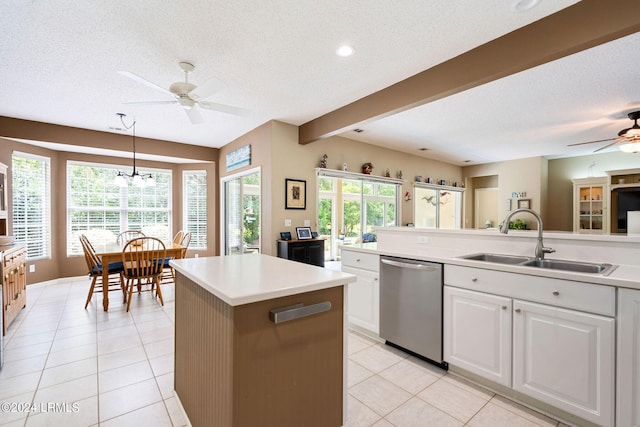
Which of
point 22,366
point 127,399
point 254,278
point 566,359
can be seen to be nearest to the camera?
point 254,278

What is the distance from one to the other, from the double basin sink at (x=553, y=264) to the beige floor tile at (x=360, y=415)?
54.7 inches

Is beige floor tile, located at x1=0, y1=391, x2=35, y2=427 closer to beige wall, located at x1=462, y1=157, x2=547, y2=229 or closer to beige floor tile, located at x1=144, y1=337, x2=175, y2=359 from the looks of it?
beige floor tile, located at x1=144, y1=337, x2=175, y2=359

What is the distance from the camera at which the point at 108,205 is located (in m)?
5.66

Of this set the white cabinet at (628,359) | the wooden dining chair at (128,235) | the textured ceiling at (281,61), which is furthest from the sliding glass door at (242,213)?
the white cabinet at (628,359)

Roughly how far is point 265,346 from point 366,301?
5.97 ft

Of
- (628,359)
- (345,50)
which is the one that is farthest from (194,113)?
(628,359)

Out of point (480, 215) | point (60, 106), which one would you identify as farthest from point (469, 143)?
point (60, 106)

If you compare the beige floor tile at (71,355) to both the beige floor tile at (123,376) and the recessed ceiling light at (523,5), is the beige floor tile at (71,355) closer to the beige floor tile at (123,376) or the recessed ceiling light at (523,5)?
the beige floor tile at (123,376)

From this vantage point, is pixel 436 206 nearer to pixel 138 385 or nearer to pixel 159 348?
pixel 159 348

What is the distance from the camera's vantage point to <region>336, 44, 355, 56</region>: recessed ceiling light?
2389mm

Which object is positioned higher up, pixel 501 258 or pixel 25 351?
pixel 501 258

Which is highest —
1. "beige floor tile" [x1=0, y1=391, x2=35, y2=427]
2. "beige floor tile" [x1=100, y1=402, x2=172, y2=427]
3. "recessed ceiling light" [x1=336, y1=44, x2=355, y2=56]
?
"recessed ceiling light" [x1=336, y1=44, x2=355, y2=56]

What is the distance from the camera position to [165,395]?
200 cm

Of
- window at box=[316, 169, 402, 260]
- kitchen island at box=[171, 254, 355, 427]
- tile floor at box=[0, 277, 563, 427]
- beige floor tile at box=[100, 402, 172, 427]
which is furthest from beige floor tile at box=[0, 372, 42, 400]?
window at box=[316, 169, 402, 260]
